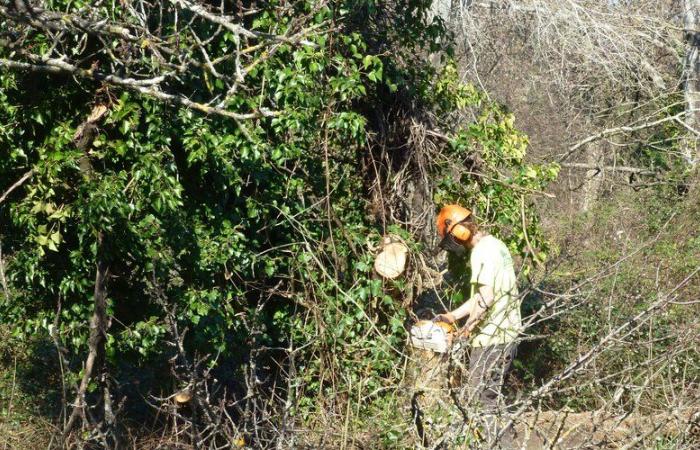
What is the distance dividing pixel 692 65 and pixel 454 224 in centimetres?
948

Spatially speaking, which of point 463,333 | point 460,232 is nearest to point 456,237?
point 460,232

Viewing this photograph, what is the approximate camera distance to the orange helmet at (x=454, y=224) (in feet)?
24.5

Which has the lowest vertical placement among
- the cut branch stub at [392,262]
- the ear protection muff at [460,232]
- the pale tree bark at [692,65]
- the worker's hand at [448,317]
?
the pale tree bark at [692,65]

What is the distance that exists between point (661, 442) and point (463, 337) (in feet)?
5.14

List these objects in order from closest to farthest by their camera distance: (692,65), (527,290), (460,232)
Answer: (527,290)
(460,232)
(692,65)

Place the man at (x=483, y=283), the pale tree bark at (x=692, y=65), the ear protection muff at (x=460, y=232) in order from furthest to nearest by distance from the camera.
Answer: the pale tree bark at (x=692, y=65)
the ear protection muff at (x=460, y=232)
the man at (x=483, y=283)

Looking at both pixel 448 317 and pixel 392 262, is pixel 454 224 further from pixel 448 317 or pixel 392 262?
pixel 448 317

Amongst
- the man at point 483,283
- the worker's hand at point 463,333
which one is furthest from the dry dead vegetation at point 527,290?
the man at point 483,283

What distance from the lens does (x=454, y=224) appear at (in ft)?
24.6

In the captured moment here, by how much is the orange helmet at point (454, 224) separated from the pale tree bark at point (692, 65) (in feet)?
25.8

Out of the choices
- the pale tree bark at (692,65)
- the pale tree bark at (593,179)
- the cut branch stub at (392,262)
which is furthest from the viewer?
the pale tree bark at (593,179)

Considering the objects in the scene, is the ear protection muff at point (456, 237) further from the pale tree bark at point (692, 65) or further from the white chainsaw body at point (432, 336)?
the pale tree bark at point (692, 65)

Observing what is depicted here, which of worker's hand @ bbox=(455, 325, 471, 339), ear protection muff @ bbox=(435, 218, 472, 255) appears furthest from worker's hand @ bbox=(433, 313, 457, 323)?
ear protection muff @ bbox=(435, 218, 472, 255)

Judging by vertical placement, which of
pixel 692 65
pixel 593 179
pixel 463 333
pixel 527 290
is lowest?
pixel 593 179
